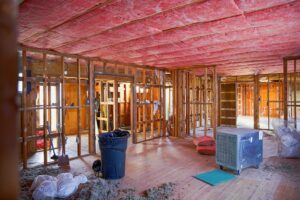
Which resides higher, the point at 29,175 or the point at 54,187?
the point at 54,187

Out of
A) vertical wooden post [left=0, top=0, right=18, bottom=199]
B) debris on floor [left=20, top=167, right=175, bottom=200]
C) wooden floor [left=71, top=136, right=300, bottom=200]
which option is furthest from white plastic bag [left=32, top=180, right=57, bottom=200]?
vertical wooden post [left=0, top=0, right=18, bottom=199]

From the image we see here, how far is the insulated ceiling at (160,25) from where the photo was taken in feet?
7.41

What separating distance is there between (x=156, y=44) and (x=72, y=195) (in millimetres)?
2843

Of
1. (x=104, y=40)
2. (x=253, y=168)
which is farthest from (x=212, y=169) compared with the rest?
(x=104, y=40)

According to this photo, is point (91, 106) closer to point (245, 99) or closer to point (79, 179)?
point (79, 179)

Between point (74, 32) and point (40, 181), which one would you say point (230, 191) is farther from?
point (74, 32)

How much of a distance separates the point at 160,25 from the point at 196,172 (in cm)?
267

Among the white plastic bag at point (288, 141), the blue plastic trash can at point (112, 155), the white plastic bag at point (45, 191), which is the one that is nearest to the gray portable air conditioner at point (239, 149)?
the white plastic bag at point (288, 141)

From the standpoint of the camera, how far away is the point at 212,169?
399cm

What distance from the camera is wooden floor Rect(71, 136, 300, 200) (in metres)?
2.99

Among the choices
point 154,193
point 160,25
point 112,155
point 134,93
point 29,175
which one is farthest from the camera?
point 134,93

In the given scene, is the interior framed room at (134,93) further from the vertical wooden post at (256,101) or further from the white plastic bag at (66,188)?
the vertical wooden post at (256,101)

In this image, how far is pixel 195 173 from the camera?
380 cm

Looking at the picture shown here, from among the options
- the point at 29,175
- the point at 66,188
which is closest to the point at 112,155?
the point at 66,188
